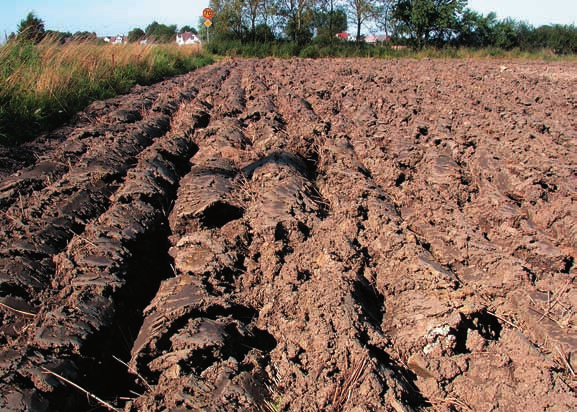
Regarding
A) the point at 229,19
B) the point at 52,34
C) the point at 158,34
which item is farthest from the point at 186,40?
the point at 52,34

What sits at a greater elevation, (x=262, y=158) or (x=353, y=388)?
(x=262, y=158)

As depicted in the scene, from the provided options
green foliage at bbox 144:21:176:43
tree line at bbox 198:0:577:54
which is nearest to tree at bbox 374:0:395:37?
tree line at bbox 198:0:577:54

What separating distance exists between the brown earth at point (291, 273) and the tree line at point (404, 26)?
2665 centimetres

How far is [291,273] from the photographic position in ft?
9.53

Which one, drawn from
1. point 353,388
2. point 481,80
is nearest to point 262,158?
point 353,388

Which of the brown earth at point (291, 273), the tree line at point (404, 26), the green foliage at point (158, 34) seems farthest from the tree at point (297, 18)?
the brown earth at point (291, 273)

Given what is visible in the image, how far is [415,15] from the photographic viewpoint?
105 ft

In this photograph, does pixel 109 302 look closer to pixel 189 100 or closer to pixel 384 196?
pixel 384 196

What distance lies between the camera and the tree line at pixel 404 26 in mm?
31766

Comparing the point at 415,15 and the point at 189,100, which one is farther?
the point at 415,15

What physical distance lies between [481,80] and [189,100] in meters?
6.29

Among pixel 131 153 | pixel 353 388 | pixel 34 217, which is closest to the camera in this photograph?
pixel 353 388

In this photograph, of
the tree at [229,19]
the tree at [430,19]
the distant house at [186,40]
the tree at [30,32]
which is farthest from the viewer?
the tree at [229,19]

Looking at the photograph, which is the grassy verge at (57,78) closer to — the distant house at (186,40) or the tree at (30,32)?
the tree at (30,32)
